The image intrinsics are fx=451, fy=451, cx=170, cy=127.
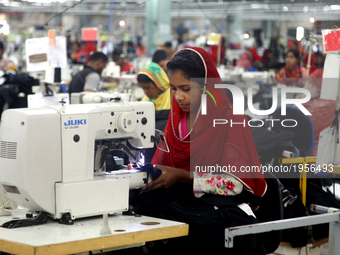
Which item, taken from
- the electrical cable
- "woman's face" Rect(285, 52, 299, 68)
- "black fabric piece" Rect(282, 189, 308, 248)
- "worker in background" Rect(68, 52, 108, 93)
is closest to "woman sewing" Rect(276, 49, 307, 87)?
"woman's face" Rect(285, 52, 299, 68)

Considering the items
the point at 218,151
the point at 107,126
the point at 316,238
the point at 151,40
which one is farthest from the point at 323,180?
the point at 151,40

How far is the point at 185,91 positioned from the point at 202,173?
0.35 m

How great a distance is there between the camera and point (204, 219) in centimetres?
166

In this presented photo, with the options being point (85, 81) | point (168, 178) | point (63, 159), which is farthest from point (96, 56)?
point (63, 159)

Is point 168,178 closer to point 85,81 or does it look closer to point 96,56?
point 85,81

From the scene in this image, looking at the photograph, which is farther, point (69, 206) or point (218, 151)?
point (218, 151)

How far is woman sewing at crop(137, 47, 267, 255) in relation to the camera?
167 centimetres

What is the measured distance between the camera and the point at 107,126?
165 centimetres

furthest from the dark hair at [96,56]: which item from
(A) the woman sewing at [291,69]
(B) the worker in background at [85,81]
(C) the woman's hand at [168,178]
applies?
(C) the woman's hand at [168,178]

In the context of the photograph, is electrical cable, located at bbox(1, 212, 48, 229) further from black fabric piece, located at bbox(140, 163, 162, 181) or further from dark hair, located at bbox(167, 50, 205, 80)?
dark hair, located at bbox(167, 50, 205, 80)

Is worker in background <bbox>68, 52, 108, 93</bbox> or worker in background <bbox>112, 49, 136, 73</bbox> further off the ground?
worker in background <bbox>112, 49, 136, 73</bbox>

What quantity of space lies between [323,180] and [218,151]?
4.21 ft

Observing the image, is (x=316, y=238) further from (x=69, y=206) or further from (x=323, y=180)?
(x=69, y=206)

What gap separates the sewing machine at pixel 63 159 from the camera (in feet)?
4.86
